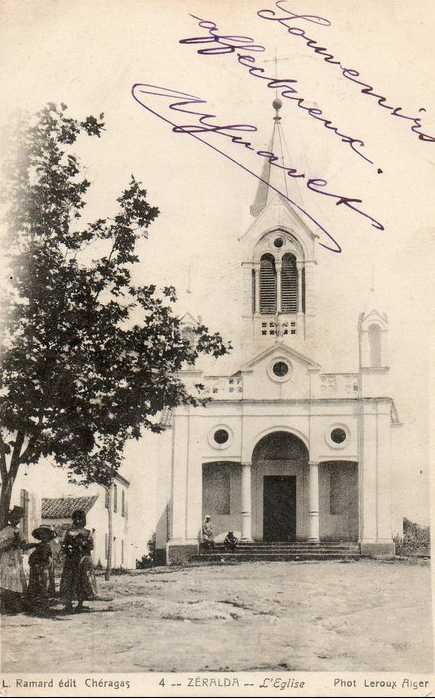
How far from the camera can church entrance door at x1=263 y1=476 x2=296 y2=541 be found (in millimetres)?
10844

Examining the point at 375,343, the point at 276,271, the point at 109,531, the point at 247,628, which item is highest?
the point at 276,271

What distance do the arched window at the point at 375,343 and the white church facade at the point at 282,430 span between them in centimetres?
1

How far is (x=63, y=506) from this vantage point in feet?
32.3

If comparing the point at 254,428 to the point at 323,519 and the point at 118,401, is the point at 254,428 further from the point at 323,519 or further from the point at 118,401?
the point at 118,401

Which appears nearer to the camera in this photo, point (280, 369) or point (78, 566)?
point (78, 566)

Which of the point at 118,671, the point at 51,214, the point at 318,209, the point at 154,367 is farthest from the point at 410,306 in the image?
the point at 118,671

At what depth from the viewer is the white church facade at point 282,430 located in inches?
401

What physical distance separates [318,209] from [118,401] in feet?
8.77

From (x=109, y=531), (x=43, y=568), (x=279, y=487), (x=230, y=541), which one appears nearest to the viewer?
(x=43, y=568)

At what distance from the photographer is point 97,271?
31.6 feet

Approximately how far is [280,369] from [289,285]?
92 centimetres
